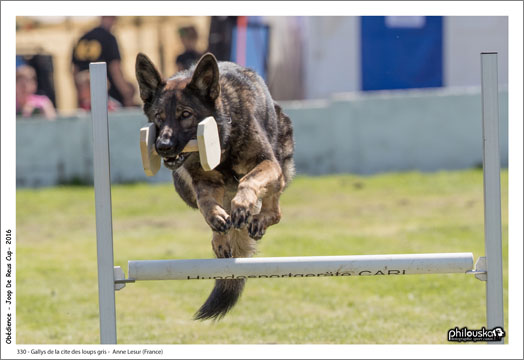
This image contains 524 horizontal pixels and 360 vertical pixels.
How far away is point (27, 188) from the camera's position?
15.1 metres

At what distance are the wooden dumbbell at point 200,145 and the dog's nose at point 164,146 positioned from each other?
0.20 ft

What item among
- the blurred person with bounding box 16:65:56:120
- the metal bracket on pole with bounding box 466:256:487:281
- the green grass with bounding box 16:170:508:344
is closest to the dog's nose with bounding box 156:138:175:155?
the metal bracket on pole with bounding box 466:256:487:281

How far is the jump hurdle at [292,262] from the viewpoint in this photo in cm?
477

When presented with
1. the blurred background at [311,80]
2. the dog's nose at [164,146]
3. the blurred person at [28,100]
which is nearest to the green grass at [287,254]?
the blurred background at [311,80]

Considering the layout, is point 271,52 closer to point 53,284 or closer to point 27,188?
point 27,188

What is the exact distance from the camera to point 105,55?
1555 centimetres

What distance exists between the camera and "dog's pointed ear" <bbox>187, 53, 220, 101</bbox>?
507 centimetres

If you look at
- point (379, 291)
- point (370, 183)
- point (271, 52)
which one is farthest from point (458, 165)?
point (379, 291)

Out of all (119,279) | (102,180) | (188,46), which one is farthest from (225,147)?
(188,46)

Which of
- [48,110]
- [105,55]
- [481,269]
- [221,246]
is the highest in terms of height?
[105,55]

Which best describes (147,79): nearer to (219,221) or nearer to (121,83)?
(219,221)

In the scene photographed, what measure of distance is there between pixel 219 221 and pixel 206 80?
879mm

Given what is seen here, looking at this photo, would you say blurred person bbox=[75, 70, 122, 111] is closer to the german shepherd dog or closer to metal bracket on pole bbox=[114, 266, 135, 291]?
the german shepherd dog

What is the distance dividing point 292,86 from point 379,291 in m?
8.93
